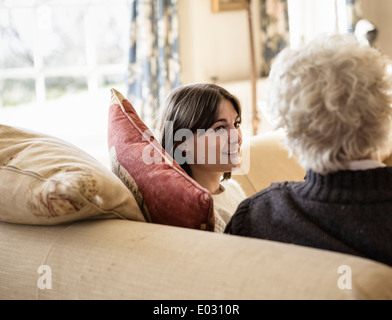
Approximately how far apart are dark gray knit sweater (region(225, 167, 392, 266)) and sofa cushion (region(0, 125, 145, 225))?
0.32 metres

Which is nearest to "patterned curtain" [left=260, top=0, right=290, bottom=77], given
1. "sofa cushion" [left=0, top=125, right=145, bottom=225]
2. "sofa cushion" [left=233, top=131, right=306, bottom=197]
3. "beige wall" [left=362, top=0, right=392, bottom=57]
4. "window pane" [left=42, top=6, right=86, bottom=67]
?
"beige wall" [left=362, top=0, right=392, bottom=57]

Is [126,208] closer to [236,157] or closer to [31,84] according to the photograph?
[236,157]

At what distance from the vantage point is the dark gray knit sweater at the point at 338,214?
94cm

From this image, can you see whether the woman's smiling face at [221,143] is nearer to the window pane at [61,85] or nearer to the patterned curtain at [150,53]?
the patterned curtain at [150,53]

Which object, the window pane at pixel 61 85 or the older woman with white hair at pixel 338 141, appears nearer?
the older woman with white hair at pixel 338 141

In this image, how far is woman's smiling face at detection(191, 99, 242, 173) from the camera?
1.60 meters

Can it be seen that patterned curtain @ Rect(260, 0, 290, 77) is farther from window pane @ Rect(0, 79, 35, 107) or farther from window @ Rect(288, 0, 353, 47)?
window pane @ Rect(0, 79, 35, 107)

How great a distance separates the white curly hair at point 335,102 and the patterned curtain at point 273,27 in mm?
3376

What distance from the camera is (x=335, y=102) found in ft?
3.09

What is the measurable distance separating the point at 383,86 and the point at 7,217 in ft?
2.71
